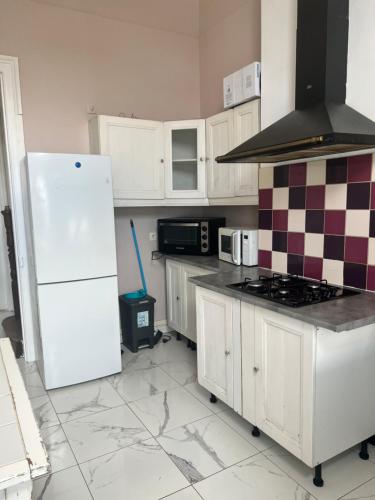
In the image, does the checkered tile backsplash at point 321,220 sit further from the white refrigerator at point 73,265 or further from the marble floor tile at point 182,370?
the white refrigerator at point 73,265

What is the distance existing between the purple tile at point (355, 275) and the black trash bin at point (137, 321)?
171cm

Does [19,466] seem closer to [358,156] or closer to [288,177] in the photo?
[358,156]

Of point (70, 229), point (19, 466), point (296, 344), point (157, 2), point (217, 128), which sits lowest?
point (296, 344)

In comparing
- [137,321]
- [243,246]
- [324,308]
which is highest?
[243,246]

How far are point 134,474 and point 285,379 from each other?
885 millimetres

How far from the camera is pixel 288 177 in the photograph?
8.09ft

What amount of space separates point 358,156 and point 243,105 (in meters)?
1.02

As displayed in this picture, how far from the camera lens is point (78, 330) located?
2.75 meters

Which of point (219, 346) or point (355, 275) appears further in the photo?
point (219, 346)

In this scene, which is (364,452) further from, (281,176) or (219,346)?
(281,176)

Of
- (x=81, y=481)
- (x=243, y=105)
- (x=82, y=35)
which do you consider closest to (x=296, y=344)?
(x=81, y=481)

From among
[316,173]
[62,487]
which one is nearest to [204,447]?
[62,487]

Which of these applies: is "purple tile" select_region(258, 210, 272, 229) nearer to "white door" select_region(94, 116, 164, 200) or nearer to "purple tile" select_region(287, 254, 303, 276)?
"purple tile" select_region(287, 254, 303, 276)

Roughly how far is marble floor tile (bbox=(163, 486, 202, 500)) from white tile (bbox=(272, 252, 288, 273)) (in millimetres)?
1432
